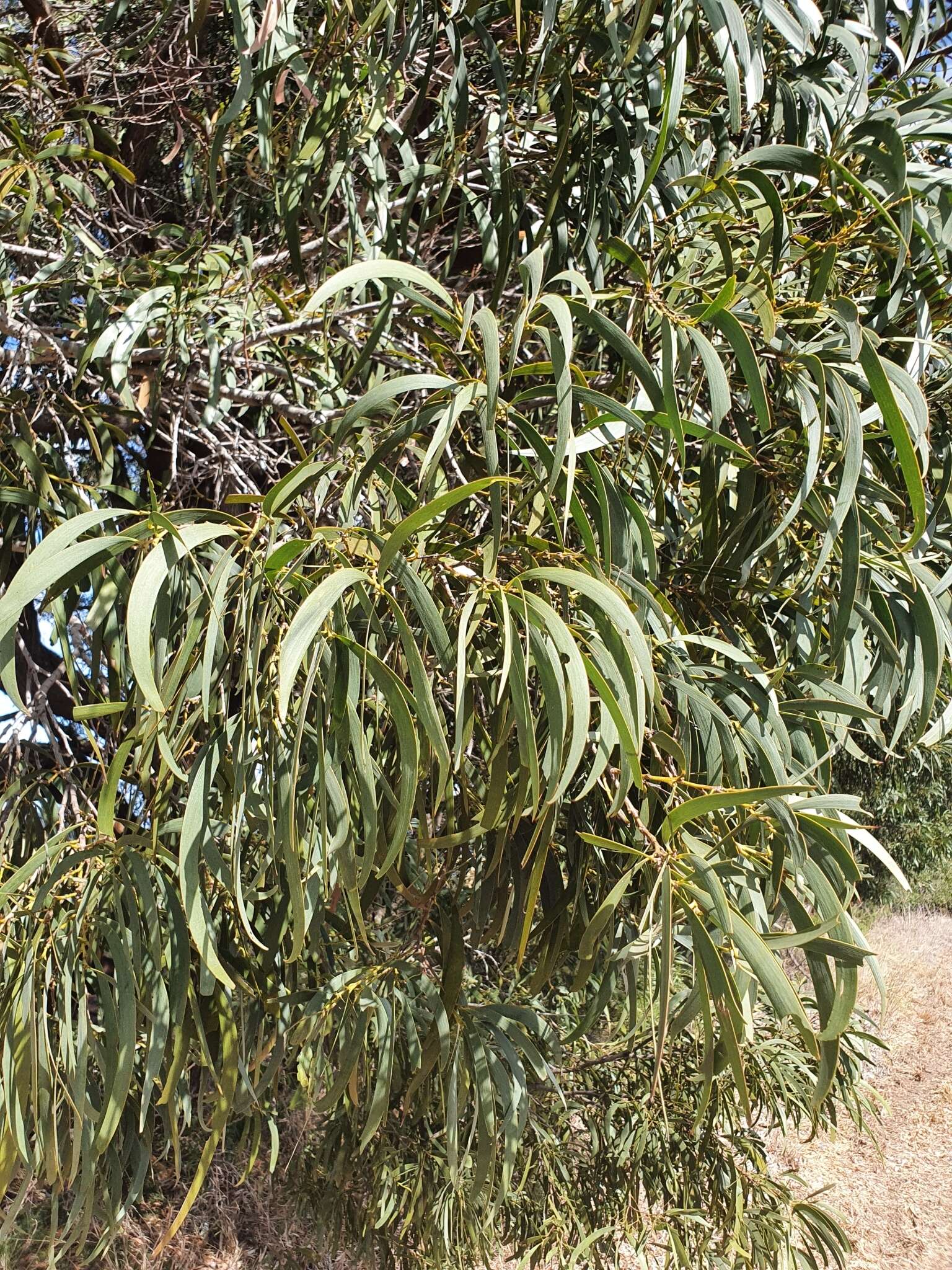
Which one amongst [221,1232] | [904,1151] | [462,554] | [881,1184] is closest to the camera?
[462,554]

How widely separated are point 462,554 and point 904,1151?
439 centimetres

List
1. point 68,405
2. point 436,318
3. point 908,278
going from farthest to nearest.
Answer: point 68,405, point 908,278, point 436,318

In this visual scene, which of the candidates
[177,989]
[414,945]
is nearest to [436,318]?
[177,989]

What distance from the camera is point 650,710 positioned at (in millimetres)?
777

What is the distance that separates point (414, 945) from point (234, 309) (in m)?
0.74

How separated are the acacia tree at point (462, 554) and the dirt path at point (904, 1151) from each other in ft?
8.70

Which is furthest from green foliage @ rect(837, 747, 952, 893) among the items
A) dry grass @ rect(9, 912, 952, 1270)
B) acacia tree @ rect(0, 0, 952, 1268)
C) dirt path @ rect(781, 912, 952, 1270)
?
acacia tree @ rect(0, 0, 952, 1268)

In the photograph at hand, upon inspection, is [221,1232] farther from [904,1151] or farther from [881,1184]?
[904,1151]

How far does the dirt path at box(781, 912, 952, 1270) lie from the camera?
142 inches

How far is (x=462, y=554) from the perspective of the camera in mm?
780

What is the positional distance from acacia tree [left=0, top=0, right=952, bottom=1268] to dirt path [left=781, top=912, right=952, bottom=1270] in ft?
8.70

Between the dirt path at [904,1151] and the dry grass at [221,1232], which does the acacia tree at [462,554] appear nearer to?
the dry grass at [221,1232]

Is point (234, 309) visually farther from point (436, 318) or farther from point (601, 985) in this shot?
point (601, 985)

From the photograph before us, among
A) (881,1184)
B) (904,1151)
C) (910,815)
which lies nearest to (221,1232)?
(881,1184)
